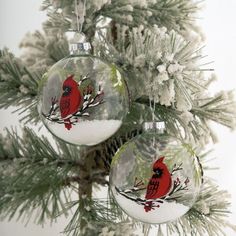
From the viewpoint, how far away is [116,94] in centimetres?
56

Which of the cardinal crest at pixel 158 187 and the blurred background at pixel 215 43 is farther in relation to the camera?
Result: the blurred background at pixel 215 43

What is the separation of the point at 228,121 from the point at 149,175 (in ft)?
0.59

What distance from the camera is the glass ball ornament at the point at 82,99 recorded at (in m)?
0.54

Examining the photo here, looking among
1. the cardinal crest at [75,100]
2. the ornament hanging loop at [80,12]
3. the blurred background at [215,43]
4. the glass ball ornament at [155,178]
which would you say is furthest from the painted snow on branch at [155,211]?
the blurred background at [215,43]

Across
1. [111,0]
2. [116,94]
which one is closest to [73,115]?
[116,94]

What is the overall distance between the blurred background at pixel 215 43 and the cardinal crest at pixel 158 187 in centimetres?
51

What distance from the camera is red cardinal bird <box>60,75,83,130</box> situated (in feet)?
1.78

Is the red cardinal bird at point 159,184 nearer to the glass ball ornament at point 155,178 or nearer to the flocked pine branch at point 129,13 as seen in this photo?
the glass ball ornament at point 155,178

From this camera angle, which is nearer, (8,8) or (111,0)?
(111,0)

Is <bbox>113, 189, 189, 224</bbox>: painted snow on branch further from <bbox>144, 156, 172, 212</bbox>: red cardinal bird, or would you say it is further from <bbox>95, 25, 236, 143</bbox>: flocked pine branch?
<bbox>95, 25, 236, 143</bbox>: flocked pine branch

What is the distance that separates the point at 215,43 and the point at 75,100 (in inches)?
23.4

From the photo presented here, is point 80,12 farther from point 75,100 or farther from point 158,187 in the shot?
point 158,187

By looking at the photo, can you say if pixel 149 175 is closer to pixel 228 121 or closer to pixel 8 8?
pixel 228 121

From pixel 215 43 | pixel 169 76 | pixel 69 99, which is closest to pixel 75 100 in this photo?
pixel 69 99
